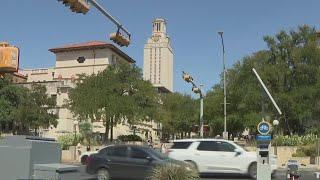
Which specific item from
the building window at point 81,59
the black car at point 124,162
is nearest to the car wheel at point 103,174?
the black car at point 124,162

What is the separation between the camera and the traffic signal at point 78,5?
543 inches

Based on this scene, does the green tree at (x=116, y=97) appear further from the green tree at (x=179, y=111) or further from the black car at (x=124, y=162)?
the black car at (x=124, y=162)

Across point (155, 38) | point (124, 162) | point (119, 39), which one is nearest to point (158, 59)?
point (155, 38)

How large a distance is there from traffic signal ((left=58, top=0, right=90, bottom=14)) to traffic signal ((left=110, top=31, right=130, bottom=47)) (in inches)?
137

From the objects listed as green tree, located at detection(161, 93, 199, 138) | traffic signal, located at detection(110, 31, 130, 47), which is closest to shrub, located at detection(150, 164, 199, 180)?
traffic signal, located at detection(110, 31, 130, 47)

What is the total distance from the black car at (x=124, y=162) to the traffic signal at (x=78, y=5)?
676 centimetres

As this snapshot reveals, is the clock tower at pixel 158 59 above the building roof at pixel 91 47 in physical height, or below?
above

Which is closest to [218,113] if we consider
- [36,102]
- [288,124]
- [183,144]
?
[288,124]

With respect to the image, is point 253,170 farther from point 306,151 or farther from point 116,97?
point 116,97

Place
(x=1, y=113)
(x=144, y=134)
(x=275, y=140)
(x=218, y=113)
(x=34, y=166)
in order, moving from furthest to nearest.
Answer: (x=144, y=134)
(x=1, y=113)
(x=218, y=113)
(x=275, y=140)
(x=34, y=166)

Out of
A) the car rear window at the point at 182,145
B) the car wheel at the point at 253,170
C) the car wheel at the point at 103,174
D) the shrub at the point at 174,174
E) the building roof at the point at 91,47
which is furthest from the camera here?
the building roof at the point at 91,47

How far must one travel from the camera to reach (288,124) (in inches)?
2131

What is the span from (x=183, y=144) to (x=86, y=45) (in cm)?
8717

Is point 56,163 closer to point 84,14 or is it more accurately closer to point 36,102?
point 84,14
